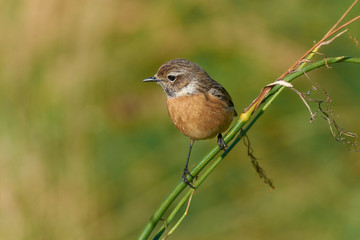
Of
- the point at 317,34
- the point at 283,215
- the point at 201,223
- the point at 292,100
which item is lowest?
the point at 283,215

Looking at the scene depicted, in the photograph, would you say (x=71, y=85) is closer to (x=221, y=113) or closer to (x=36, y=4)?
(x=36, y=4)

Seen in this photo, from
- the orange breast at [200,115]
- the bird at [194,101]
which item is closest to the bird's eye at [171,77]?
the bird at [194,101]

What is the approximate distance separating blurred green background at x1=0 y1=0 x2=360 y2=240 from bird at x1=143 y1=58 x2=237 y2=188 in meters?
1.74

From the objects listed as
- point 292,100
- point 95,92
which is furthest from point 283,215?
point 95,92

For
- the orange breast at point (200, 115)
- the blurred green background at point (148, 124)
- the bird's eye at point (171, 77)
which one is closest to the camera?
the orange breast at point (200, 115)

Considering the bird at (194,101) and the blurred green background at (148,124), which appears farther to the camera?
the blurred green background at (148,124)

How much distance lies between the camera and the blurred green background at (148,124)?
5211mm

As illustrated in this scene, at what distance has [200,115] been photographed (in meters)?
3.66

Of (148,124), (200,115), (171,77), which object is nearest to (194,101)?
(200,115)

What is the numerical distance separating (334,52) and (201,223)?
220 cm

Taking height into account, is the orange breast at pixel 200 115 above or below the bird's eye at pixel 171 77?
below

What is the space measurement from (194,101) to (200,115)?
166mm

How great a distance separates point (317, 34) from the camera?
6227mm

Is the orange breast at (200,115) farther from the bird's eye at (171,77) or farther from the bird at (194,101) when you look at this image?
the bird's eye at (171,77)
